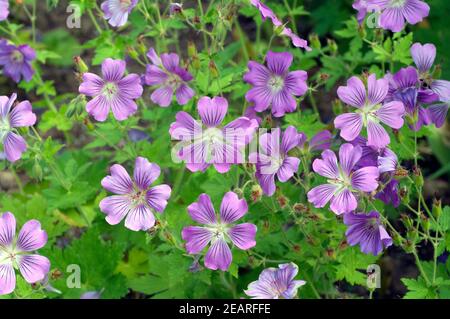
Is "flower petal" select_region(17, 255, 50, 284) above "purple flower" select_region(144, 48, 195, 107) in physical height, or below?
below

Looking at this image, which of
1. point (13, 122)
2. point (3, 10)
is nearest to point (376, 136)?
point (13, 122)

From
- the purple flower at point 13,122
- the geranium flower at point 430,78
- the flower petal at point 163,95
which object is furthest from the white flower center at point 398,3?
the purple flower at point 13,122

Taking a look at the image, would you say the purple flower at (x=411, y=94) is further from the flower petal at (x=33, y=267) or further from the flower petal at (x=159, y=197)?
the flower petal at (x=33, y=267)

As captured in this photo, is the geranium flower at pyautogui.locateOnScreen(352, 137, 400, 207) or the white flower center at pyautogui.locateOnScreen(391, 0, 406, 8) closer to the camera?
the geranium flower at pyautogui.locateOnScreen(352, 137, 400, 207)

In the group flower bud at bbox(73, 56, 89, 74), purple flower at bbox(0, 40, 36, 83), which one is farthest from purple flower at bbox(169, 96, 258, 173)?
purple flower at bbox(0, 40, 36, 83)

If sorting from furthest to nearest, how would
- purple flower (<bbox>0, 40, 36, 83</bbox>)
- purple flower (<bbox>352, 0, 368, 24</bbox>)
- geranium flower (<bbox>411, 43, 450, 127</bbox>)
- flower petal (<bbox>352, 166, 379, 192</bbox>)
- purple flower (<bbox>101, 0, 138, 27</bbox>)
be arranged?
purple flower (<bbox>0, 40, 36, 83</bbox>) < purple flower (<bbox>101, 0, 138, 27</bbox>) < purple flower (<bbox>352, 0, 368, 24</bbox>) < geranium flower (<bbox>411, 43, 450, 127</bbox>) < flower petal (<bbox>352, 166, 379, 192</bbox>)

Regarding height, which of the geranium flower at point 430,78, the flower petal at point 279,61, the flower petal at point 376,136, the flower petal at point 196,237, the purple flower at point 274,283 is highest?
the flower petal at point 279,61

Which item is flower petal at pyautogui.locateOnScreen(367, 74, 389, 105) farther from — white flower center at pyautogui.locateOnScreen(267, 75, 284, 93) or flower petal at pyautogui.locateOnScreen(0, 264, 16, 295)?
flower petal at pyautogui.locateOnScreen(0, 264, 16, 295)
